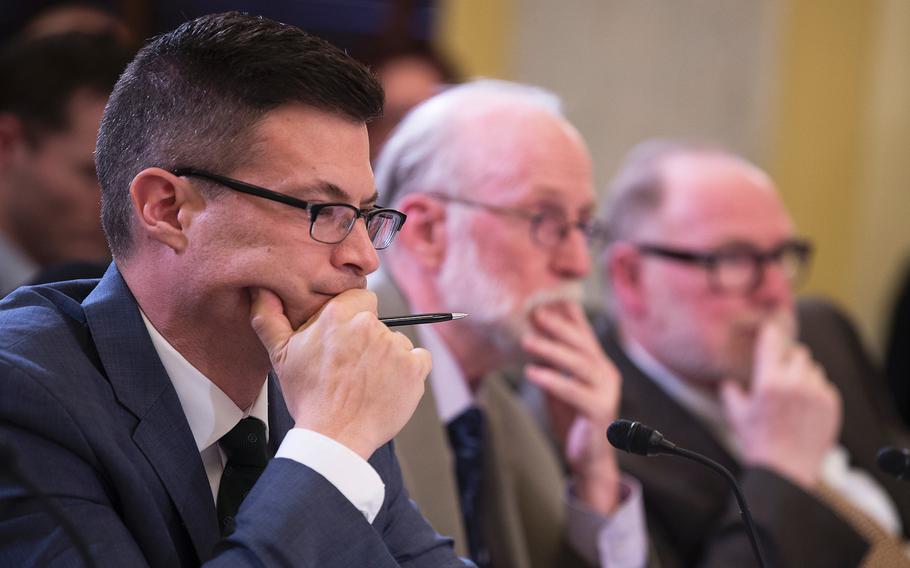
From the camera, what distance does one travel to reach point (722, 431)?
113 inches

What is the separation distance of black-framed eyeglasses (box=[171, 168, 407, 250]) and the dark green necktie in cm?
25

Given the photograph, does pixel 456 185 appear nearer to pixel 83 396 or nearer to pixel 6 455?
→ pixel 83 396

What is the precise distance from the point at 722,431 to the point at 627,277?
473mm

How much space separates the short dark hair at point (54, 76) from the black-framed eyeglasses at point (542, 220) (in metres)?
1.04

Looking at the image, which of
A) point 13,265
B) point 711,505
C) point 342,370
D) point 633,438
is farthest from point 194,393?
point 13,265

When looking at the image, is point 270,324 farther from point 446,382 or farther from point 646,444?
point 446,382

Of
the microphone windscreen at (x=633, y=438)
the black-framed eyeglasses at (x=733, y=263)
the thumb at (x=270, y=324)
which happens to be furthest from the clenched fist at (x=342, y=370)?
the black-framed eyeglasses at (x=733, y=263)

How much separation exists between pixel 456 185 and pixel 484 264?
0.58 ft

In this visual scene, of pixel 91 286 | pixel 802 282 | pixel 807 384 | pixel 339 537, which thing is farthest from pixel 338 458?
pixel 802 282

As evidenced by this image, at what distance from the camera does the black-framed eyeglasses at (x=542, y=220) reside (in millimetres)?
2291

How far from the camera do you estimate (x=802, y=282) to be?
5.15m

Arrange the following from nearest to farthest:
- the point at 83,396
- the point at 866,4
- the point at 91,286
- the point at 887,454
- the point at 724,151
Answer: the point at 83,396 → the point at 91,286 → the point at 887,454 → the point at 724,151 → the point at 866,4

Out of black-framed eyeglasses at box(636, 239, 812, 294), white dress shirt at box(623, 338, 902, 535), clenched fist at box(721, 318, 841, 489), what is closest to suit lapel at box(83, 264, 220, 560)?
clenched fist at box(721, 318, 841, 489)

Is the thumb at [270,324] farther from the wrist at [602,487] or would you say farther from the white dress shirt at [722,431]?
the white dress shirt at [722,431]
